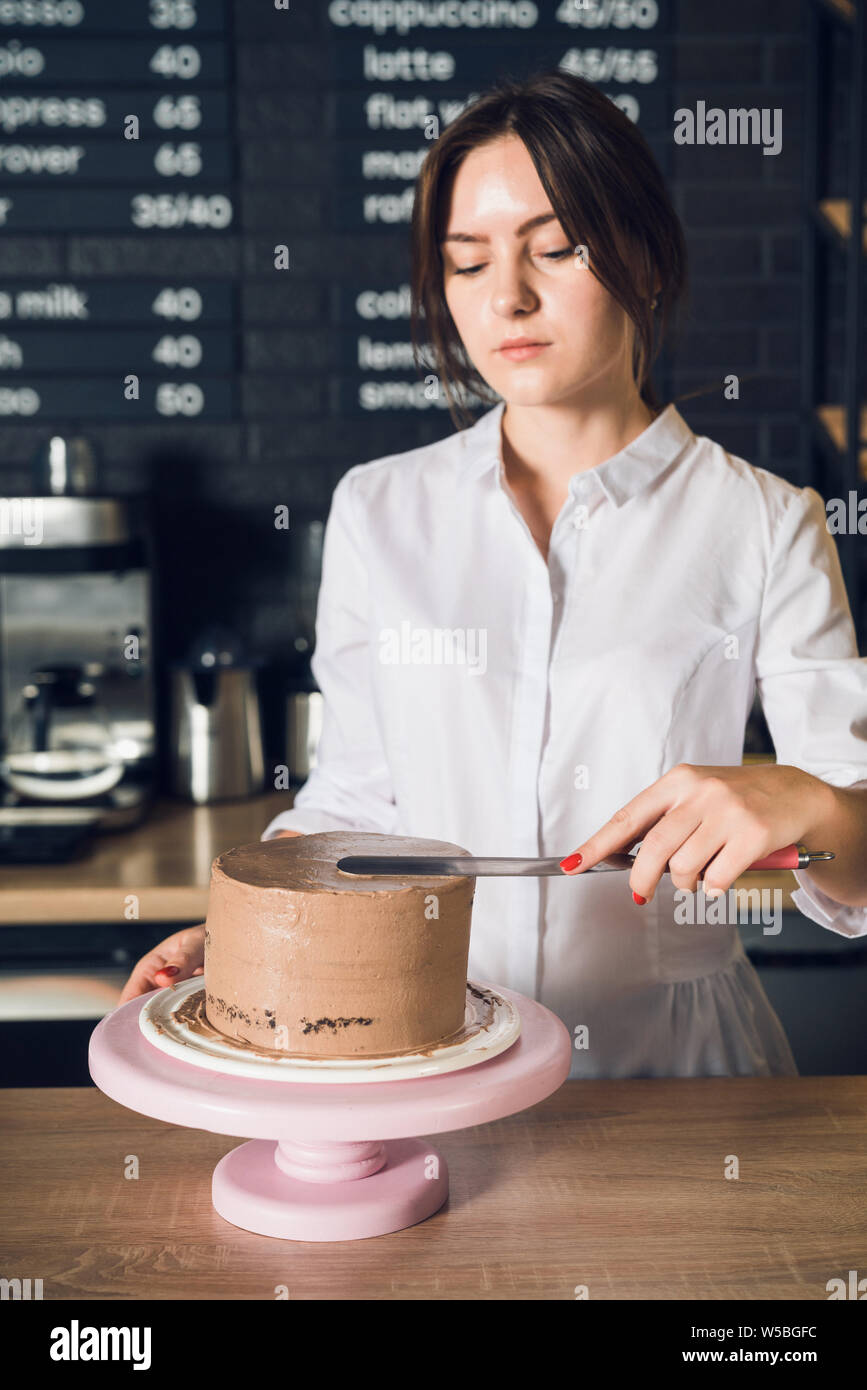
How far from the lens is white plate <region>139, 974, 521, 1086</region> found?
0.79m

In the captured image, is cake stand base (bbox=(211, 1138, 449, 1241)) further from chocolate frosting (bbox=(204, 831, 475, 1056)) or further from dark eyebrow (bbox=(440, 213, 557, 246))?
dark eyebrow (bbox=(440, 213, 557, 246))

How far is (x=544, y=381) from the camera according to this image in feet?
3.89

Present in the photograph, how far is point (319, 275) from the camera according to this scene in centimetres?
232

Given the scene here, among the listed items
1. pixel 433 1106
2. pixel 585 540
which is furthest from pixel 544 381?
pixel 433 1106

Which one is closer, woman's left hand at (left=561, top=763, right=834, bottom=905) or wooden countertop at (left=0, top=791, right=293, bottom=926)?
woman's left hand at (left=561, top=763, right=834, bottom=905)

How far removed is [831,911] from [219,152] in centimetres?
173

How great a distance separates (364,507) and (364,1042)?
671 millimetres

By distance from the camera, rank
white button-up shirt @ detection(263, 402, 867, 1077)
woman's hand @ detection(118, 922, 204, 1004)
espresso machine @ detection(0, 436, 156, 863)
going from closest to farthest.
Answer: woman's hand @ detection(118, 922, 204, 1004) → white button-up shirt @ detection(263, 402, 867, 1077) → espresso machine @ detection(0, 436, 156, 863)

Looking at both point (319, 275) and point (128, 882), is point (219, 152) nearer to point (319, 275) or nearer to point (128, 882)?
point (319, 275)

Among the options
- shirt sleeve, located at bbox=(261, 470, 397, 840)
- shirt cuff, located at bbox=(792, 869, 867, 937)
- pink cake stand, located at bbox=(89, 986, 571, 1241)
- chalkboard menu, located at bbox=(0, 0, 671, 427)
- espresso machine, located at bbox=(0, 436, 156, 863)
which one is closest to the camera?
pink cake stand, located at bbox=(89, 986, 571, 1241)

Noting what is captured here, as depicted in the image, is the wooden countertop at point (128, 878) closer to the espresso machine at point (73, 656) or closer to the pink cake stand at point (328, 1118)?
the espresso machine at point (73, 656)

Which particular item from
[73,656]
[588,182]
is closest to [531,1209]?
[588,182]

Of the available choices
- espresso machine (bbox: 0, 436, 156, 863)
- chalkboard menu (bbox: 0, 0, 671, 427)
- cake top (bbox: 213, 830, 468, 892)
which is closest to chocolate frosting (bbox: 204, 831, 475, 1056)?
cake top (bbox: 213, 830, 468, 892)

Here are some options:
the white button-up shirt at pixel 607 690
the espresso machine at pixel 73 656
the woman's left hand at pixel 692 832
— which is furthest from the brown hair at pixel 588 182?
the espresso machine at pixel 73 656
